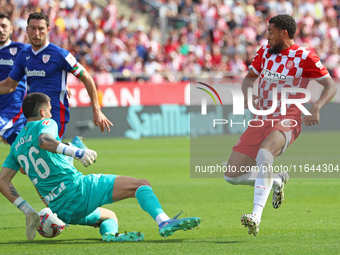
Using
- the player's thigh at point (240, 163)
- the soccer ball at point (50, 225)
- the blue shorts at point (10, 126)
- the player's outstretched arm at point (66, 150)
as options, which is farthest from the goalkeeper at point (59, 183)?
the blue shorts at point (10, 126)

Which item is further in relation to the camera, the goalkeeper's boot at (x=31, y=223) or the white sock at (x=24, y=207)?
the white sock at (x=24, y=207)

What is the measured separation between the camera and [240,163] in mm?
7609

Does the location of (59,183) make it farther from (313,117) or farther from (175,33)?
(175,33)

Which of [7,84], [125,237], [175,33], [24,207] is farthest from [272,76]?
[175,33]

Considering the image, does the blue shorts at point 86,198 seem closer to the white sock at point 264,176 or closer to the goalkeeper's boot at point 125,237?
the goalkeeper's boot at point 125,237

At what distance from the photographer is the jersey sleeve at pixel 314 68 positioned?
733 centimetres

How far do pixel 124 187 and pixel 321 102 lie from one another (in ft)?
7.93

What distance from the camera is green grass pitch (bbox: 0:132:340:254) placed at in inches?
242

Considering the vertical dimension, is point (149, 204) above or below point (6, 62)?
below

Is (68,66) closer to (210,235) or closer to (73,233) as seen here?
(73,233)

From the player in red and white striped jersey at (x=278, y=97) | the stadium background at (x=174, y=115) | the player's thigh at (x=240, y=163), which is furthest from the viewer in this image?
the player's thigh at (x=240, y=163)

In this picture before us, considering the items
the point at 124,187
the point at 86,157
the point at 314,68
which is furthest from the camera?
the point at 314,68

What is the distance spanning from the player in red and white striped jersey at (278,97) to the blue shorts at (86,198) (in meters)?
1.72

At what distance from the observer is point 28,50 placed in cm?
823
